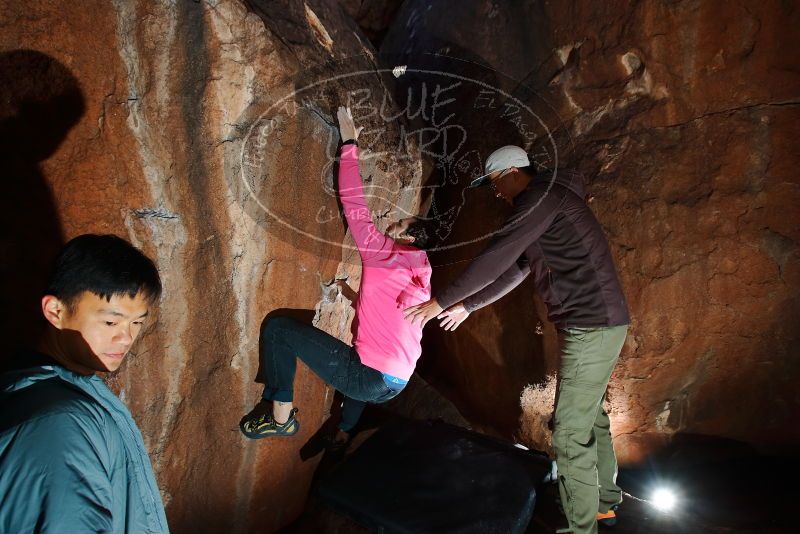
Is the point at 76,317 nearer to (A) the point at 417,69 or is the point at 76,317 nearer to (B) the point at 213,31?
(B) the point at 213,31

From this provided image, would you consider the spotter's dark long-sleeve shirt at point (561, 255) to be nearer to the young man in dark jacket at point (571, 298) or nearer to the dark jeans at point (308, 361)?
the young man in dark jacket at point (571, 298)

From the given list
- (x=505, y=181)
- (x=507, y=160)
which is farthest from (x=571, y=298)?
(x=507, y=160)

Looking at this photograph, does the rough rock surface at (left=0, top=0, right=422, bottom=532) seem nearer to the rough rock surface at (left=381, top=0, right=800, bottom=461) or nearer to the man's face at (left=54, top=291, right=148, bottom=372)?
the man's face at (left=54, top=291, right=148, bottom=372)

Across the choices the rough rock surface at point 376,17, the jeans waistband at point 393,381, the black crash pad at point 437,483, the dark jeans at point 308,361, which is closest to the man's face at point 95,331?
the dark jeans at point 308,361

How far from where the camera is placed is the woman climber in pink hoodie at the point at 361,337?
250cm

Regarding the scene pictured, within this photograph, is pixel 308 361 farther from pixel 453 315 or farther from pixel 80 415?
pixel 80 415

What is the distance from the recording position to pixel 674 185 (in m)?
3.05

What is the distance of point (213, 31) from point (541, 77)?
8.29 ft

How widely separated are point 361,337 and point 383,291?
0.33 metres

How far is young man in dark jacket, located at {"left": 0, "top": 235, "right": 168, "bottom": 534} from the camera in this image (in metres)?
0.94

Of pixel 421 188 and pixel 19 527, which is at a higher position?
pixel 421 188

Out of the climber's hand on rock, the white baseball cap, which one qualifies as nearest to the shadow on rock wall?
the climber's hand on rock

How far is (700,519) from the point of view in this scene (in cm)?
304

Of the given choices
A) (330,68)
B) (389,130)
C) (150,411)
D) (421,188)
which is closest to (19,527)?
(150,411)
